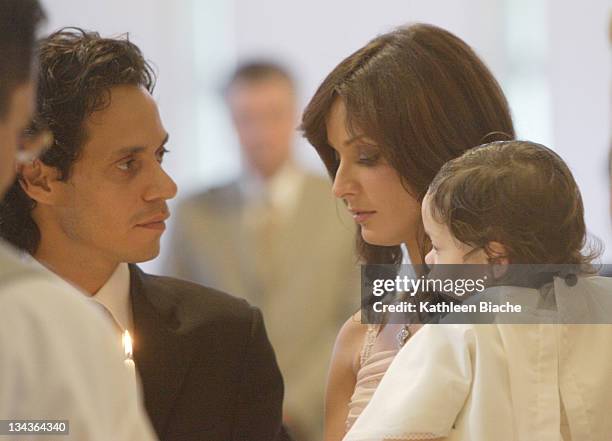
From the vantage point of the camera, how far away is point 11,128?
3.80 feet

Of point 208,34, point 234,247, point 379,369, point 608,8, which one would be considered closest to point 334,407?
point 379,369

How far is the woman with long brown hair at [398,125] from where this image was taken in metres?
2.08

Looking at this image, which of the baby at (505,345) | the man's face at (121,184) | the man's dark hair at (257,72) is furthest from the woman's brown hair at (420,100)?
the man's dark hair at (257,72)

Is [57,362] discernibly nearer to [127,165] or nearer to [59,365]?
[59,365]

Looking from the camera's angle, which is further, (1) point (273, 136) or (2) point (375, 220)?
(1) point (273, 136)

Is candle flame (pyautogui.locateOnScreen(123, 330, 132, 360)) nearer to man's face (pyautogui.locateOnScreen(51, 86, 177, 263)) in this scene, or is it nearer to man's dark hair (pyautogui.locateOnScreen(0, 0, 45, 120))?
man's face (pyautogui.locateOnScreen(51, 86, 177, 263))

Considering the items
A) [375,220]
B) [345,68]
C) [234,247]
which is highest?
[345,68]

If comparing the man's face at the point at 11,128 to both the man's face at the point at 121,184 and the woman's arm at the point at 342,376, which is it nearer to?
the man's face at the point at 121,184

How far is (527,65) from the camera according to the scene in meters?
5.82

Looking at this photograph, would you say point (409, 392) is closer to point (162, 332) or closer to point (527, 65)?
point (162, 332)

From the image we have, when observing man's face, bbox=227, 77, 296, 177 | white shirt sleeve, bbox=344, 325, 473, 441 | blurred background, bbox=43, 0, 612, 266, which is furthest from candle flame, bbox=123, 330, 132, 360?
blurred background, bbox=43, 0, 612, 266

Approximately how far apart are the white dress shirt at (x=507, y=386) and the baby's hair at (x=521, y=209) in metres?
0.09

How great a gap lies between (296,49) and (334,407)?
381cm

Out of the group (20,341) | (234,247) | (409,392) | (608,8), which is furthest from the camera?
(608,8)
